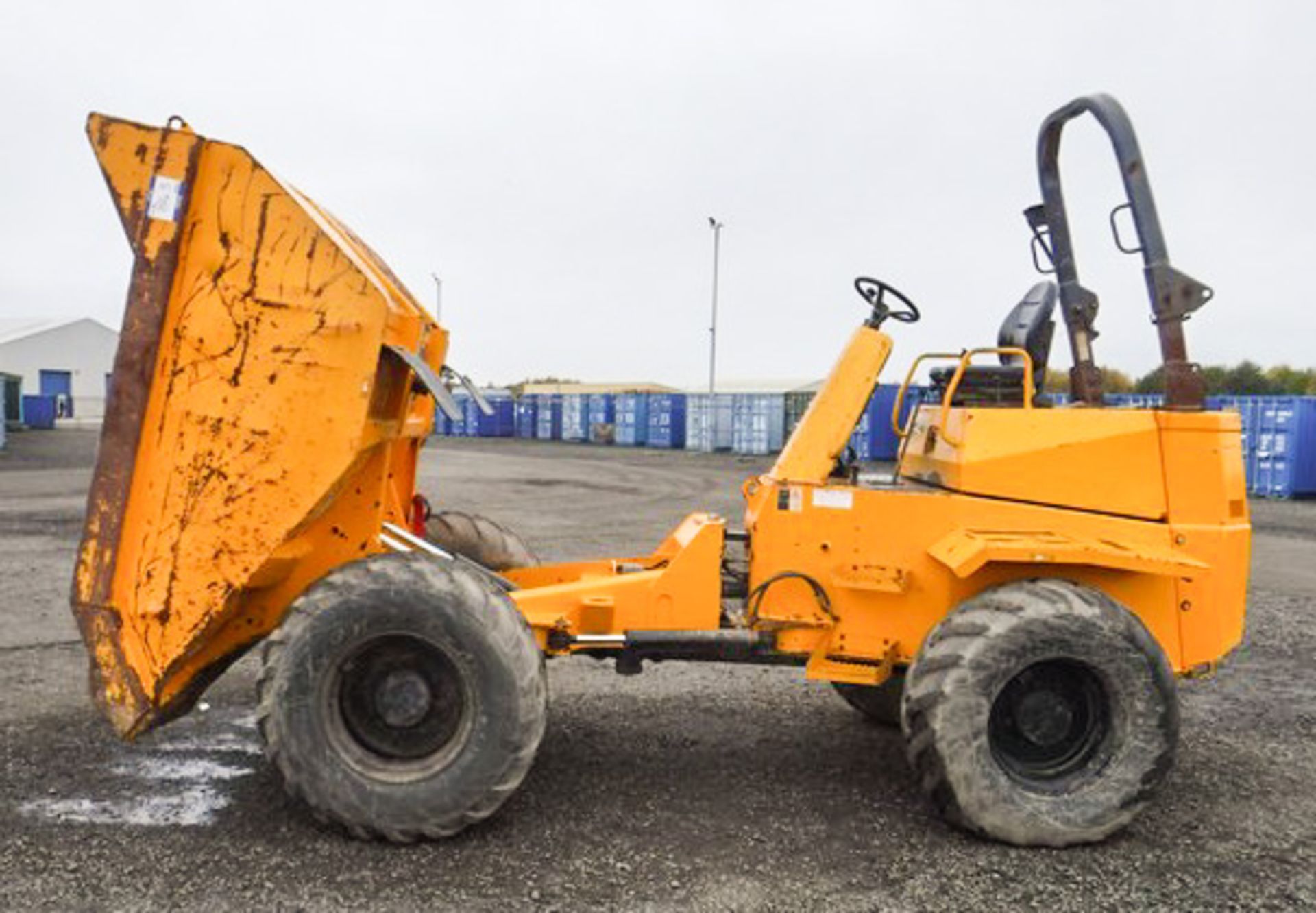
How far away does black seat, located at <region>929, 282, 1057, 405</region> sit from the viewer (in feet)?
16.4

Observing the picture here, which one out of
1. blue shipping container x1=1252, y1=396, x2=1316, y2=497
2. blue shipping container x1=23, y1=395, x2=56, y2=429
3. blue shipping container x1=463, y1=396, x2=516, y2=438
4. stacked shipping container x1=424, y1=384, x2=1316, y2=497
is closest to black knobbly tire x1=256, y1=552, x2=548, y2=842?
stacked shipping container x1=424, y1=384, x2=1316, y2=497

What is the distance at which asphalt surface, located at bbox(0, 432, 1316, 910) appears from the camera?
3865 millimetres

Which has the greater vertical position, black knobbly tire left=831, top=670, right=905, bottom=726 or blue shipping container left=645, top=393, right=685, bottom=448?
blue shipping container left=645, top=393, right=685, bottom=448

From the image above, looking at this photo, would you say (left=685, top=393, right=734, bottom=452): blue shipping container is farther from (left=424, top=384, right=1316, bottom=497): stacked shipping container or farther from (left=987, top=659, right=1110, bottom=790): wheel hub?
(left=987, top=659, right=1110, bottom=790): wheel hub

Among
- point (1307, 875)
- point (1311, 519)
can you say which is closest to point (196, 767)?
point (1307, 875)

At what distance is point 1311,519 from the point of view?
17891 millimetres

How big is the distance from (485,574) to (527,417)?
143 feet

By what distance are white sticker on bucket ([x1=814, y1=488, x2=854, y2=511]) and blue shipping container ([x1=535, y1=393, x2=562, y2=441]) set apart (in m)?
40.9

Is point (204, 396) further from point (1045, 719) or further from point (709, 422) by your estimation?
point (709, 422)

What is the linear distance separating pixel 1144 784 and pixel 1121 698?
34 cm

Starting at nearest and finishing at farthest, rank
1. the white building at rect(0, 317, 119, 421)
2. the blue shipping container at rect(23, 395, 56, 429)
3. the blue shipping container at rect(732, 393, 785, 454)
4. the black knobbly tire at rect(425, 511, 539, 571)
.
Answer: the black knobbly tire at rect(425, 511, 539, 571) < the blue shipping container at rect(732, 393, 785, 454) < the blue shipping container at rect(23, 395, 56, 429) < the white building at rect(0, 317, 119, 421)

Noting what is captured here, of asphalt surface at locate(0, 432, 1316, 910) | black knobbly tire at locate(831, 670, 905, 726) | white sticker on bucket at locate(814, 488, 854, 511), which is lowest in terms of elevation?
asphalt surface at locate(0, 432, 1316, 910)

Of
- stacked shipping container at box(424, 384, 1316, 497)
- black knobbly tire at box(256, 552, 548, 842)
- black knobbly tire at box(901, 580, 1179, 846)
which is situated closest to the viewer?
black knobbly tire at box(256, 552, 548, 842)

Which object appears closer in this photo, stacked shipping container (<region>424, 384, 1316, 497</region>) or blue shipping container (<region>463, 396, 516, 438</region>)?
stacked shipping container (<region>424, 384, 1316, 497</region>)
